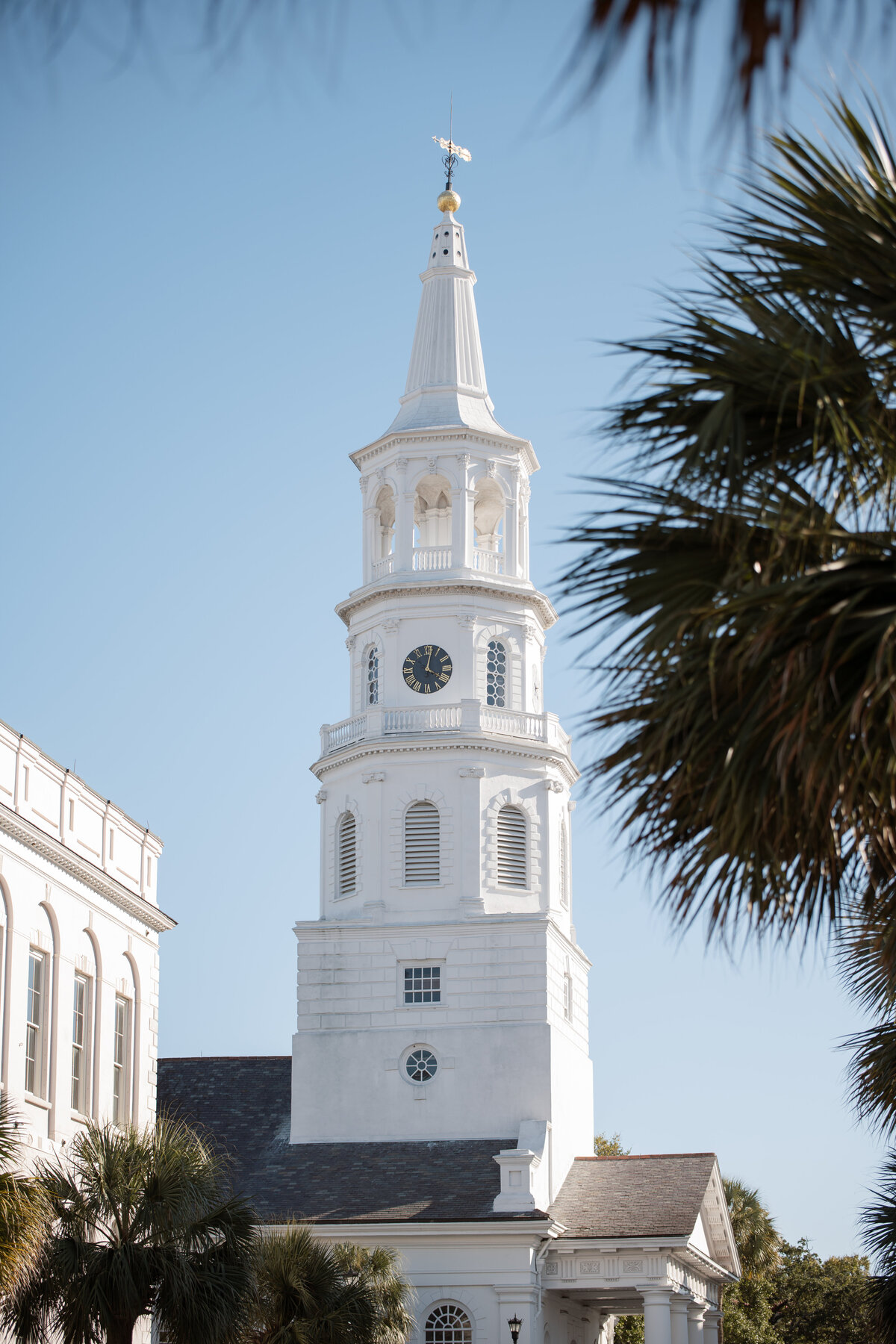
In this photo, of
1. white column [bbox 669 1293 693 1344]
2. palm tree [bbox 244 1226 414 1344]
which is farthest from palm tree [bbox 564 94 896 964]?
white column [bbox 669 1293 693 1344]

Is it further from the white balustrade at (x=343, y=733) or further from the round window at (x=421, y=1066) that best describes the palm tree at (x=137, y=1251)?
the white balustrade at (x=343, y=733)

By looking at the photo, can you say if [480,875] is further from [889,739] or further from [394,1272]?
[889,739]

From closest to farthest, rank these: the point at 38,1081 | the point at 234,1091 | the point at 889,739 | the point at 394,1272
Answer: the point at 889,739, the point at 38,1081, the point at 394,1272, the point at 234,1091

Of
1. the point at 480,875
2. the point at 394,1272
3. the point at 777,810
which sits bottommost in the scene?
the point at 394,1272

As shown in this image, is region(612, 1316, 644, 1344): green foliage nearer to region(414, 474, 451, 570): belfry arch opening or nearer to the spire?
region(414, 474, 451, 570): belfry arch opening

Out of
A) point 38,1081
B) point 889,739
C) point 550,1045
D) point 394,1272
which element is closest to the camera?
point 889,739

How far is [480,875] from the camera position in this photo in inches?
2007

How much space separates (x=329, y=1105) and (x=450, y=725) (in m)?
11.1

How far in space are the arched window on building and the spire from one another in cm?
724

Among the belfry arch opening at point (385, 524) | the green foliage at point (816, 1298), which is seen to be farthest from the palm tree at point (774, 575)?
the green foliage at point (816, 1298)

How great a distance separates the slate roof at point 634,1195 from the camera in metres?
45.8

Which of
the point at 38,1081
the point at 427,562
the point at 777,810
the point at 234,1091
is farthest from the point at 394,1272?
the point at 777,810

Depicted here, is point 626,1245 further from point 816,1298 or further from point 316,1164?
point 816,1298

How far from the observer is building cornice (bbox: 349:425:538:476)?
53.9m
